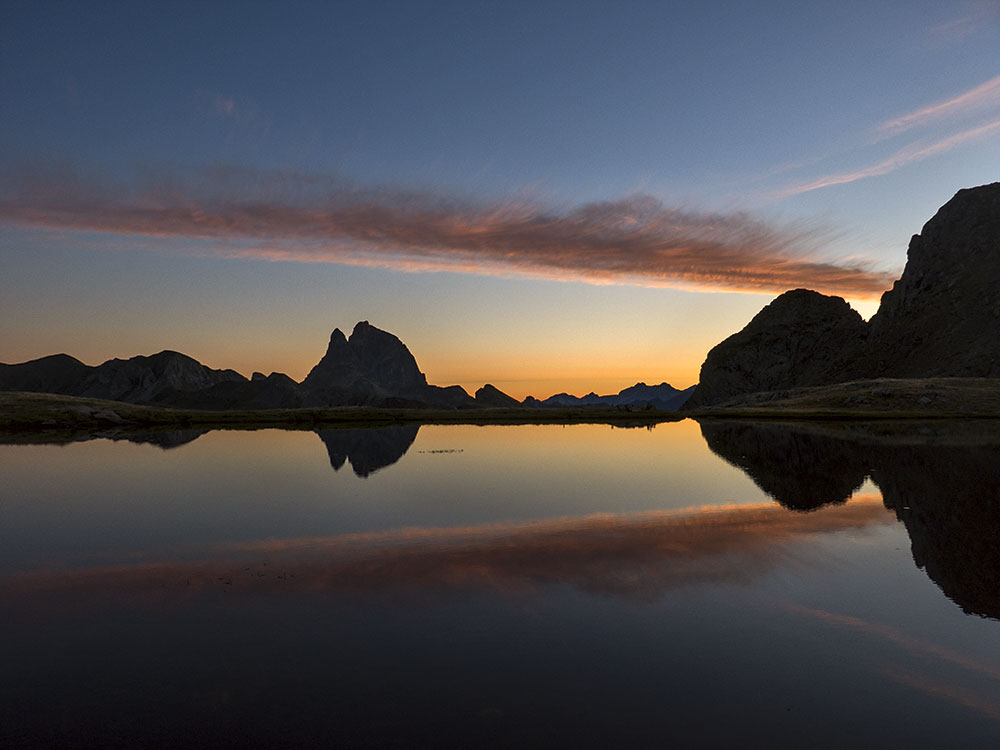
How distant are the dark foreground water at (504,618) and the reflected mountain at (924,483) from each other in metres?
0.23

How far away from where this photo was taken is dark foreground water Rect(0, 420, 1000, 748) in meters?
9.95

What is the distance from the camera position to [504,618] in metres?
14.8

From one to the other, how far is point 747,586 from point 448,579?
32.4ft

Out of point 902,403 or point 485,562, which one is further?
point 902,403

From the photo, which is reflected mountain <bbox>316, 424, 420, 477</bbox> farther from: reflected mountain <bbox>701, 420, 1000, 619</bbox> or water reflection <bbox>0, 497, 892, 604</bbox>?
reflected mountain <bbox>701, 420, 1000, 619</bbox>

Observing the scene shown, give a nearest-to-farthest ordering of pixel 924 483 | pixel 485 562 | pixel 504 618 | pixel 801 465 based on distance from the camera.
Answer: pixel 504 618 → pixel 485 562 → pixel 924 483 → pixel 801 465

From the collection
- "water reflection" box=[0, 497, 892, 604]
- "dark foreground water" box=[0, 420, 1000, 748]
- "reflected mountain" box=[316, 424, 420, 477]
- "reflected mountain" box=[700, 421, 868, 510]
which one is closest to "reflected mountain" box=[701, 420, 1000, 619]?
"reflected mountain" box=[700, 421, 868, 510]

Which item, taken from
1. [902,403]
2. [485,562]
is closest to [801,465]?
[485,562]

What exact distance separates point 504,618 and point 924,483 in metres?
35.5

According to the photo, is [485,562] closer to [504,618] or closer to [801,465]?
[504,618]

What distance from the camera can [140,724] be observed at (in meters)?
9.84

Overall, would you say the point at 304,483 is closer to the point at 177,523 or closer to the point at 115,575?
the point at 177,523

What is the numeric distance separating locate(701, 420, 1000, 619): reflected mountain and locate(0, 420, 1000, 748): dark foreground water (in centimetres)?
23

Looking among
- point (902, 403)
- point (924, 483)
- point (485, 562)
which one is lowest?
point (924, 483)
